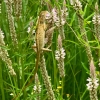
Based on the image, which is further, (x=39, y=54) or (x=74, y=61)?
(x=74, y=61)

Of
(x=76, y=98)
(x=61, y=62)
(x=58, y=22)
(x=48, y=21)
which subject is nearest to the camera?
(x=48, y=21)

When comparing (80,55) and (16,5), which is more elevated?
(16,5)

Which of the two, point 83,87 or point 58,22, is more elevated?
point 58,22

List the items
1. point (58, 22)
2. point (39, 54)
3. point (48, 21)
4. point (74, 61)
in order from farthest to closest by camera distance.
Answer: point (74, 61)
point (58, 22)
point (48, 21)
point (39, 54)

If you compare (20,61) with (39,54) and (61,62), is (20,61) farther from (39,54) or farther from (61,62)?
(39,54)

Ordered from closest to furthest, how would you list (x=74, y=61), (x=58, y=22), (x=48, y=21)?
(x=48, y=21), (x=58, y=22), (x=74, y=61)

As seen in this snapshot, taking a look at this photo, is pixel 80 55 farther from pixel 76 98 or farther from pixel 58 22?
pixel 58 22

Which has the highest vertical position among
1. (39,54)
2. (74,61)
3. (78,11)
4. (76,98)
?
(78,11)

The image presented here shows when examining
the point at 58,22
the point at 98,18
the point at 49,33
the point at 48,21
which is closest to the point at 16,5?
the point at 58,22

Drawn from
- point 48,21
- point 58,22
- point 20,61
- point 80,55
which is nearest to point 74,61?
point 80,55
